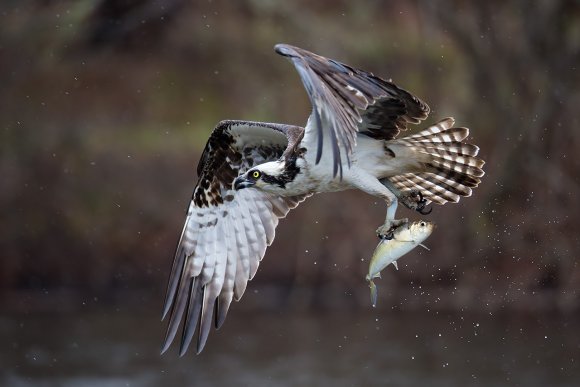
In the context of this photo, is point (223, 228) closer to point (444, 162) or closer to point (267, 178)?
point (267, 178)

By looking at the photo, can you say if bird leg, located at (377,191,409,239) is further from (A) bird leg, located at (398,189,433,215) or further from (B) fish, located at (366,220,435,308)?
(A) bird leg, located at (398,189,433,215)

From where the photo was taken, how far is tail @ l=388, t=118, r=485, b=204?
9297mm

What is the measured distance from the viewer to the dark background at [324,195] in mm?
15984

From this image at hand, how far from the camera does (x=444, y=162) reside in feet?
30.9

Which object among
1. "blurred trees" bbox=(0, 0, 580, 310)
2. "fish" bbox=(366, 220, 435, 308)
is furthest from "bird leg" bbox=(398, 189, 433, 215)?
"blurred trees" bbox=(0, 0, 580, 310)

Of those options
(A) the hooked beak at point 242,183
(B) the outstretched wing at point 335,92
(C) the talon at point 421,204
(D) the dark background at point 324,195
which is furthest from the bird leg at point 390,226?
(D) the dark background at point 324,195

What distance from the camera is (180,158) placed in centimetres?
1875

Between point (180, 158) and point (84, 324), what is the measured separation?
142 inches

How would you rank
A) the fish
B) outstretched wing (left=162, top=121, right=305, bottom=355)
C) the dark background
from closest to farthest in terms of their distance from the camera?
1. the fish
2. outstretched wing (left=162, top=121, right=305, bottom=355)
3. the dark background

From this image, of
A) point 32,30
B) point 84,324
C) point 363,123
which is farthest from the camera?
point 32,30

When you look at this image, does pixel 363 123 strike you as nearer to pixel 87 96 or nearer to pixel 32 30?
pixel 32 30

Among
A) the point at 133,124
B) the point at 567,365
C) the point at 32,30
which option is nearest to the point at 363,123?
the point at 567,365

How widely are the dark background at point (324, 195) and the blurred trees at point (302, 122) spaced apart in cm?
3

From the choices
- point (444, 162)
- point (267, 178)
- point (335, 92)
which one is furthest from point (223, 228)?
point (335, 92)
